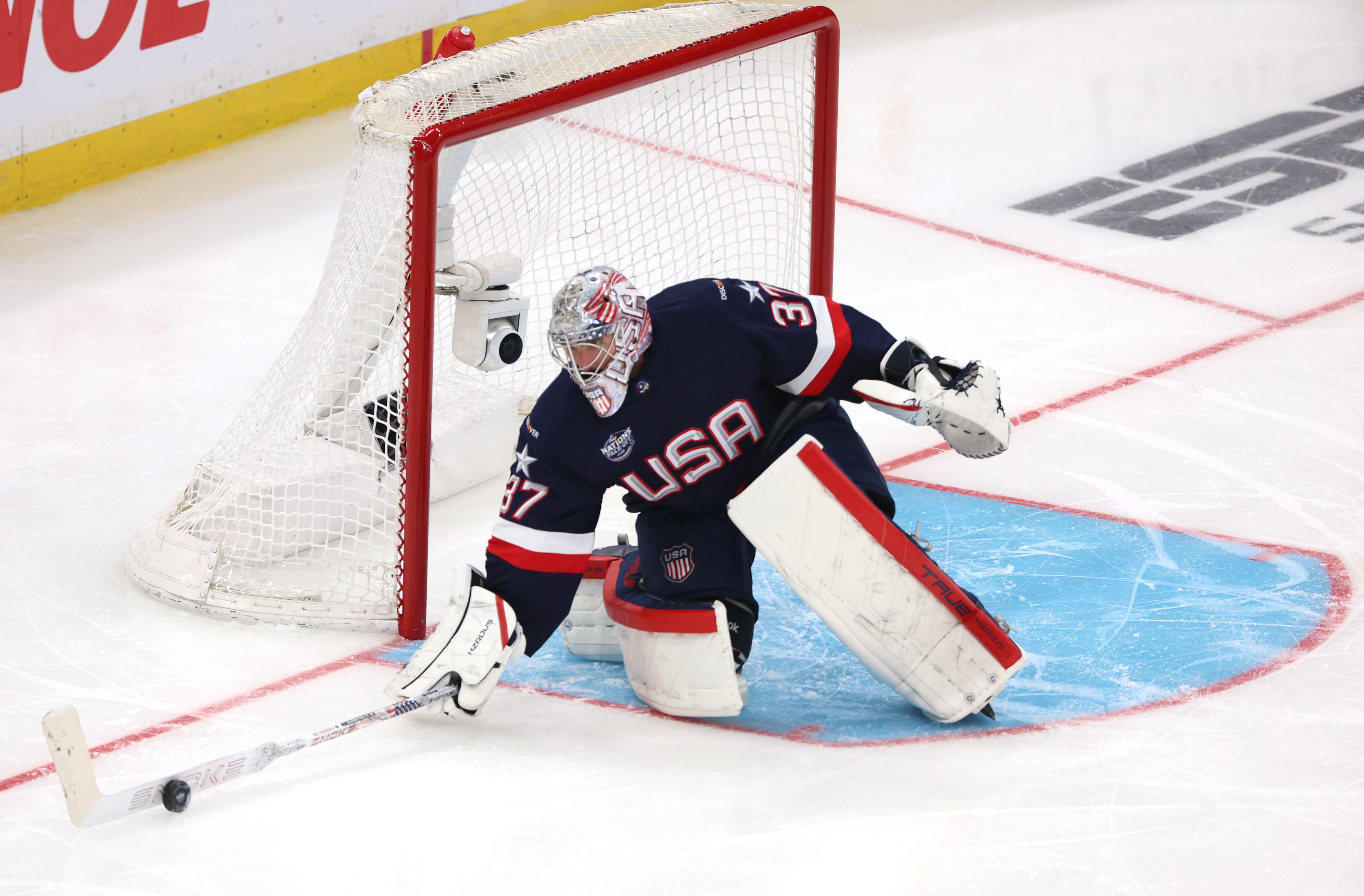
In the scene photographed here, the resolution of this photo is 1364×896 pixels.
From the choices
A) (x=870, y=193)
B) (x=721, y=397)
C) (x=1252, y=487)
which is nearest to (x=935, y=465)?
(x=1252, y=487)

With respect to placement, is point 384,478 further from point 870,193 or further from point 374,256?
point 870,193

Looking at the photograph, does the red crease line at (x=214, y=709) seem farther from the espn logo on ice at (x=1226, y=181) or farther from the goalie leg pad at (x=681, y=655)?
the espn logo on ice at (x=1226, y=181)

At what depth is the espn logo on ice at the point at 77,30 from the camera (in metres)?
5.52

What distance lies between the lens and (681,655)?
10.3ft

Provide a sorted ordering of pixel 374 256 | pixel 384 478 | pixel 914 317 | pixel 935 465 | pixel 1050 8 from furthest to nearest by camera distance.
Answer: pixel 1050 8, pixel 914 317, pixel 935 465, pixel 384 478, pixel 374 256

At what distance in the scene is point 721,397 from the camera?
3.15 meters

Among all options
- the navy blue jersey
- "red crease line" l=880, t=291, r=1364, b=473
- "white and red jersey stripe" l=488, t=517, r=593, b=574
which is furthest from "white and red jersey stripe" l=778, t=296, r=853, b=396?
"red crease line" l=880, t=291, r=1364, b=473

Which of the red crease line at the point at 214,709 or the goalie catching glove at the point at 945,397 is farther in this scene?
the goalie catching glove at the point at 945,397

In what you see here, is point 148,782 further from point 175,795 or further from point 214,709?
point 214,709

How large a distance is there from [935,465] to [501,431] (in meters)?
1.05

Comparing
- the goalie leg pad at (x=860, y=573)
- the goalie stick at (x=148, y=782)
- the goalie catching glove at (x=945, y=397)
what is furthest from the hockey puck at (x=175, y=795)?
the goalie catching glove at (x=945, y=397)

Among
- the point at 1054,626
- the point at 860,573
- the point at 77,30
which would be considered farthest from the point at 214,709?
the point at 77,30

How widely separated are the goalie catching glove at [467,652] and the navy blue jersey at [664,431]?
47mm

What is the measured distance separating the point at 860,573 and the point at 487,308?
107 centimetres
